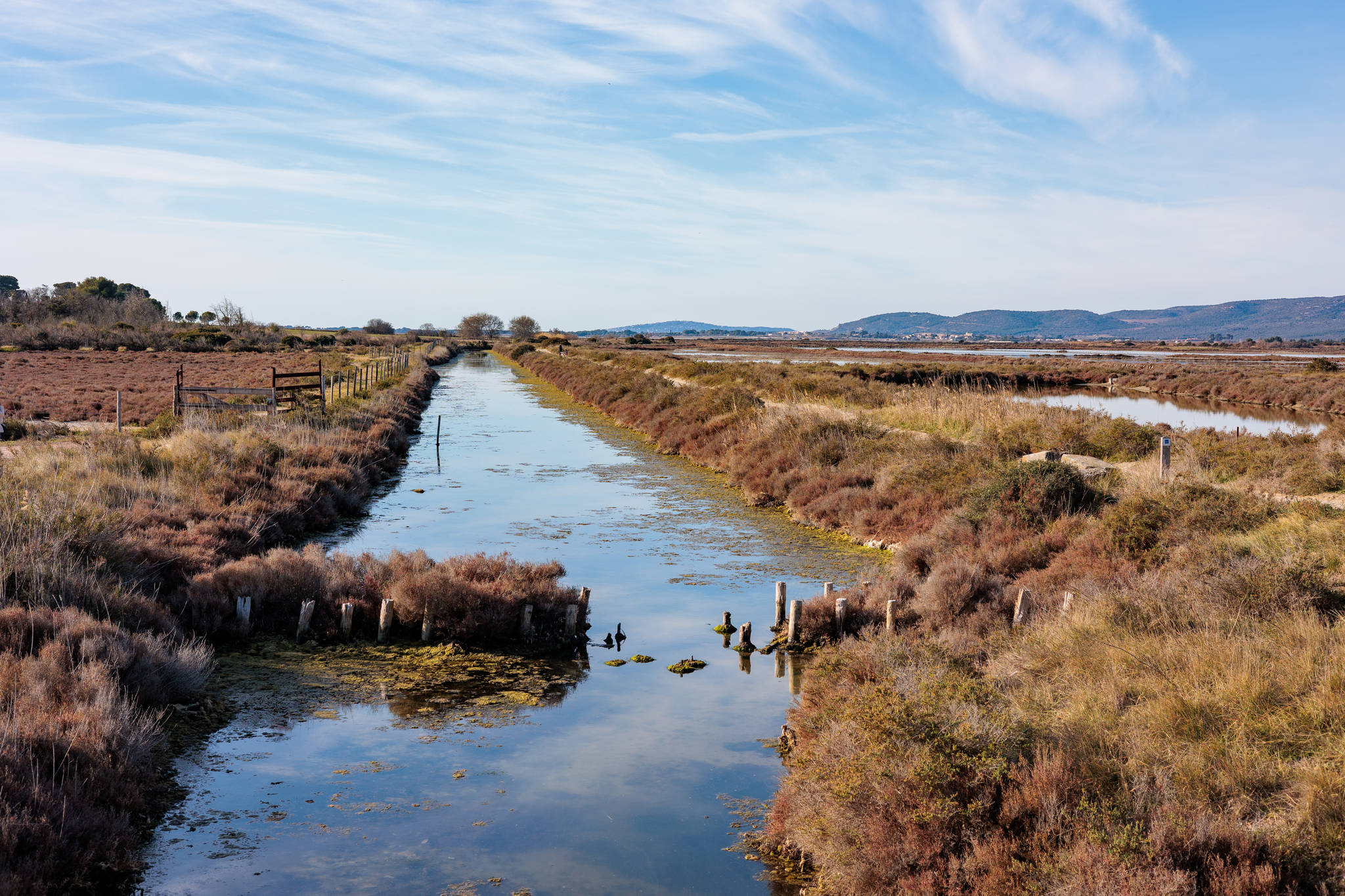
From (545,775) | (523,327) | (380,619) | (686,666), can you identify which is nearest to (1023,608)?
(686,666)

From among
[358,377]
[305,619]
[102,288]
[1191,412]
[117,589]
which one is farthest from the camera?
[102,288]

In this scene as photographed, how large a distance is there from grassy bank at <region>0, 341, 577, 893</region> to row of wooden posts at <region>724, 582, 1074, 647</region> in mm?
2482

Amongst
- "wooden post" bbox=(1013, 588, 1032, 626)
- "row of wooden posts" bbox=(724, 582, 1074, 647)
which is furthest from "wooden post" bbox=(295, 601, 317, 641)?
"wooden post" bbox=(1013, 588, 1032, 626)

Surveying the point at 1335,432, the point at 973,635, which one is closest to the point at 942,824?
the point at 973,635

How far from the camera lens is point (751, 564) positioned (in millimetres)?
15766

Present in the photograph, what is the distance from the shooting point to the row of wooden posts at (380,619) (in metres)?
11.2

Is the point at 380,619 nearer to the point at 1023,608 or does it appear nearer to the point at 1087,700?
the point at 1023,608

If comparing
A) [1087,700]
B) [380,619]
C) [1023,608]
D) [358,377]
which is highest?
[358,377]

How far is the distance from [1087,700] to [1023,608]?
3.45 metres

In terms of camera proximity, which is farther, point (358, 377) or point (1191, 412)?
point (358, 377)

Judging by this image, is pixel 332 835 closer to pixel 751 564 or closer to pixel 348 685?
pixel 348 685

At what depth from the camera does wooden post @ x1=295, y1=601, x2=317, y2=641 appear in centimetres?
1127

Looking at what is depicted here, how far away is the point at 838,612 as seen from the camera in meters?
11.6

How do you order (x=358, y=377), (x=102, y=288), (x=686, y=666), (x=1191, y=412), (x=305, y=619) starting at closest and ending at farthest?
(x=686, y=666), (x=305, y=619), (x=1191, y=412), (x=358, y=377), (x=102, y=288)
